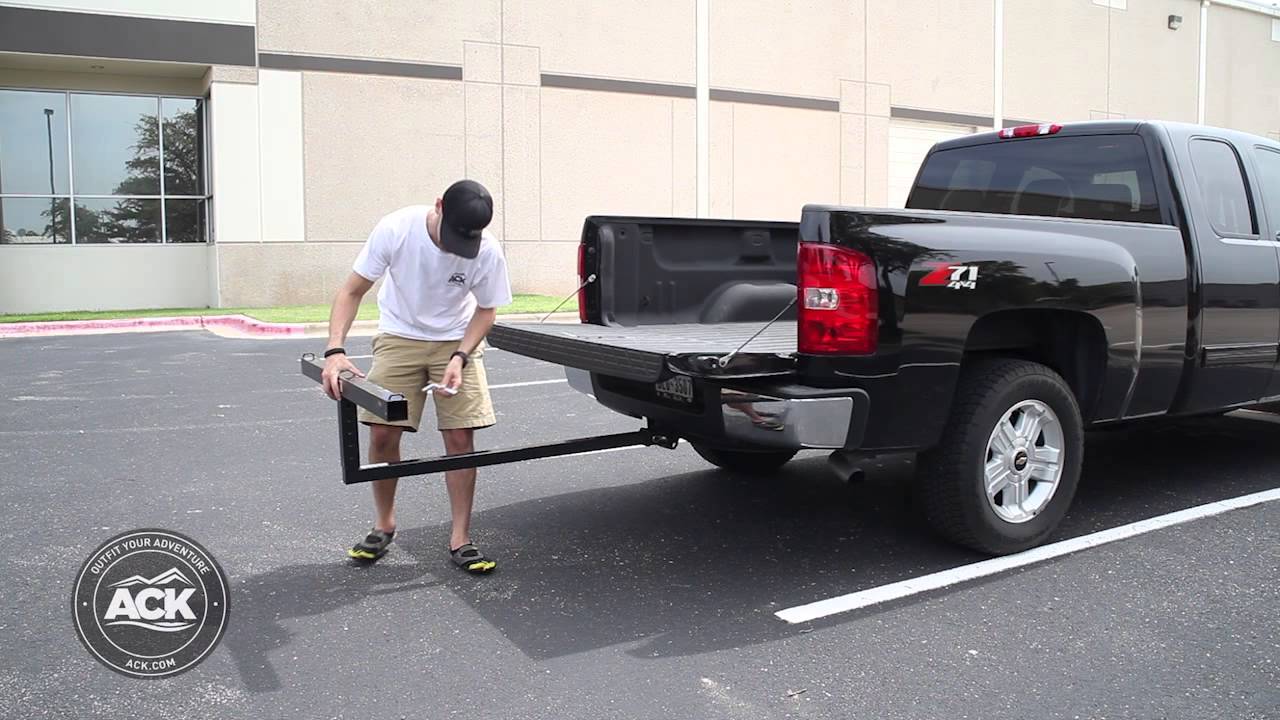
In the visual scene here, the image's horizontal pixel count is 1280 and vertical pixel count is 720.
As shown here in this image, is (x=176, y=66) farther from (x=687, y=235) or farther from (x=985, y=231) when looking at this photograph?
(x=985, y=231)

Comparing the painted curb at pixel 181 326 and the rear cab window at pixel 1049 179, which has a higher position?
the rear cab window at pixel 1049 179

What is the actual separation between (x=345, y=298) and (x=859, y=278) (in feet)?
6.82

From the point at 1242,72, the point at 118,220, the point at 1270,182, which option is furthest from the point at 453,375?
the point at 1242,72

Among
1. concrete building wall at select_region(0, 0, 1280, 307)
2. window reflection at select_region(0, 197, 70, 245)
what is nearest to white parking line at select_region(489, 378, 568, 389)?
concrete building wall at select_region(0, 0, 1280, 307)

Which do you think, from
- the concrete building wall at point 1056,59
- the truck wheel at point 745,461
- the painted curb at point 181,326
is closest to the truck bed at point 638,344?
the truck wheel at point 745,461

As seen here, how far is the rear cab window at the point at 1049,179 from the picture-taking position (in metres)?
5.46

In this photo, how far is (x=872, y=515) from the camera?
18.0ft

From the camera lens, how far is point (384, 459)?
15.4 ft

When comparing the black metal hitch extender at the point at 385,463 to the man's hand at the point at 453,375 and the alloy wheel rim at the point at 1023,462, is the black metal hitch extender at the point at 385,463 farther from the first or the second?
the alloy wheel rim at the point at 1023,462

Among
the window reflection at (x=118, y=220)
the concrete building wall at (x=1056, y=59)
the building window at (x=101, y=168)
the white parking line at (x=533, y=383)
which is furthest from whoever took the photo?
the concrete building wall at (x=1056, y=59)

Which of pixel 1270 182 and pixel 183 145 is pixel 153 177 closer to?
pixel 183 145

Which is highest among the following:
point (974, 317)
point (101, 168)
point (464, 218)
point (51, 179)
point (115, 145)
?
point (115, 145)

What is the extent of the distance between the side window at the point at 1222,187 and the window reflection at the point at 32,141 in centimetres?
1977

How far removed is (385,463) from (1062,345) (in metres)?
3.08
